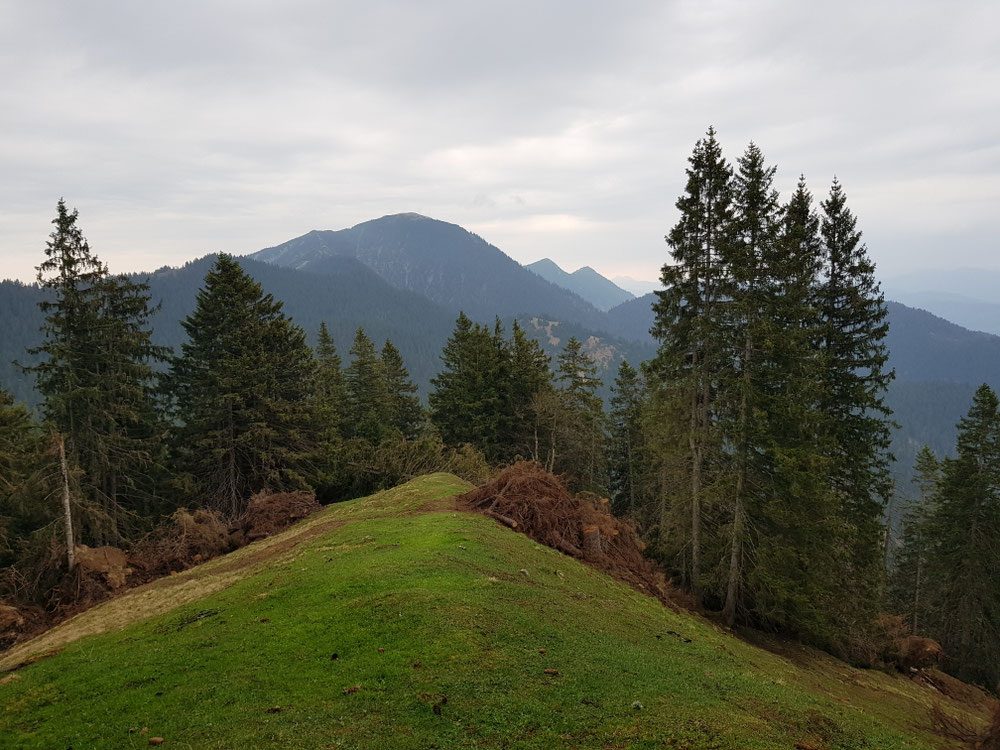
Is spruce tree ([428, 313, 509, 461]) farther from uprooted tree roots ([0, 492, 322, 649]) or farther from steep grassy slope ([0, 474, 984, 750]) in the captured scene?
steep grassy slope ([0, 474, 984, 750])

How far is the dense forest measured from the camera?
18438 millimetres

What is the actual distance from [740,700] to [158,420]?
101ft

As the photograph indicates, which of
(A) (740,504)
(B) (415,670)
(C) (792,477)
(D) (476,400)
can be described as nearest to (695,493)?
(A) (740,504)

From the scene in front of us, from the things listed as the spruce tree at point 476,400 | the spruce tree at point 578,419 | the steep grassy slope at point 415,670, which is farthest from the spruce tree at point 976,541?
the spruce tree at point 476,400

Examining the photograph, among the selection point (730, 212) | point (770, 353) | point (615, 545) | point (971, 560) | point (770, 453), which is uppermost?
point (730, 212)

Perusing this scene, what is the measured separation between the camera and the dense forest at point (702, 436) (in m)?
18.4

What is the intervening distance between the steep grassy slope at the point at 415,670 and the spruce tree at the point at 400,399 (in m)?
32.7

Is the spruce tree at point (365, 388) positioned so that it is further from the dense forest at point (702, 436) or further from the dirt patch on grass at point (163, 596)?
the dirt patch on grass at point (163, 596)

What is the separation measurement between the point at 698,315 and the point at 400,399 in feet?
109

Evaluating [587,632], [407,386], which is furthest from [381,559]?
[407,386]

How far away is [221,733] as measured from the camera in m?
7.16

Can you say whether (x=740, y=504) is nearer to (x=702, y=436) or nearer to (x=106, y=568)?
(x=702, y=436)

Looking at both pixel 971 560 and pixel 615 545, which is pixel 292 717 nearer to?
pixel 615 545

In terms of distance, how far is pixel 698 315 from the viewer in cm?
2038
